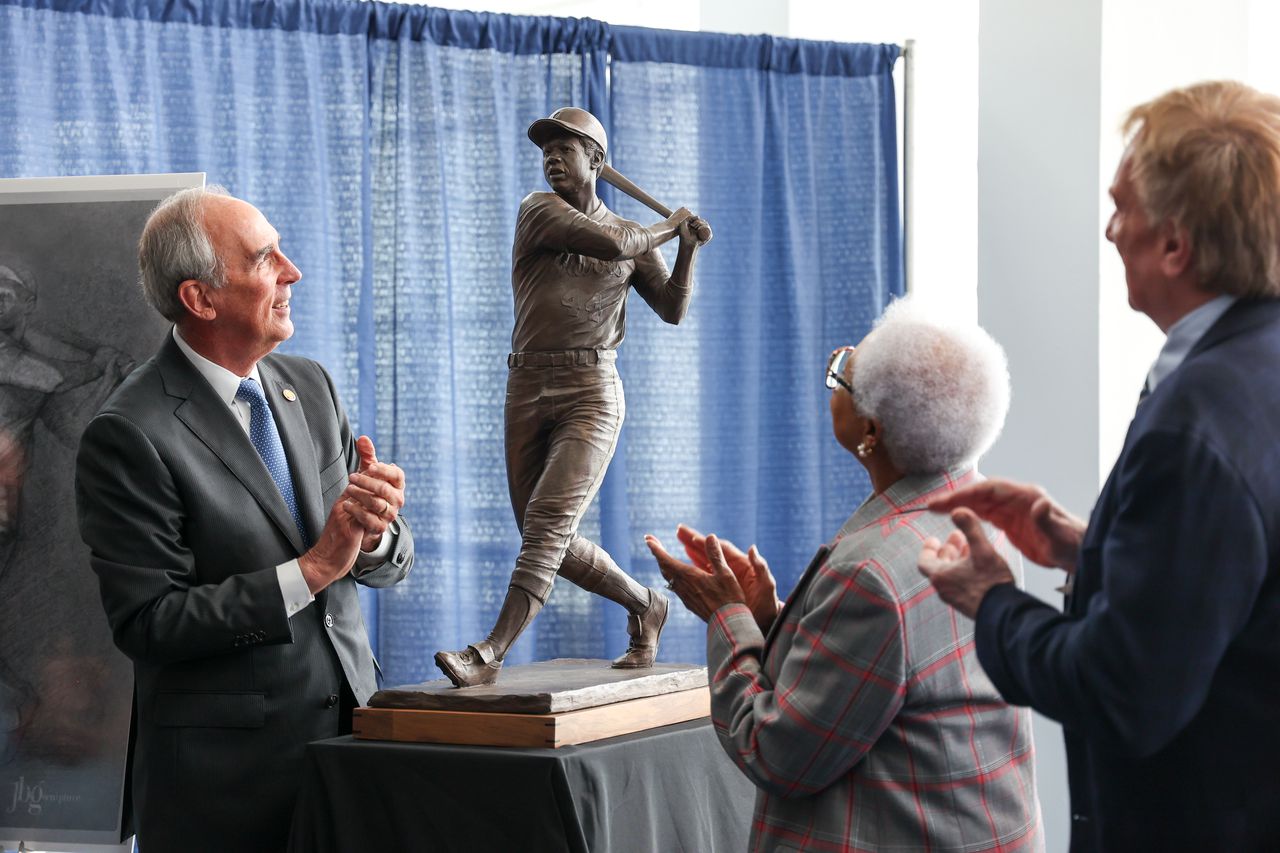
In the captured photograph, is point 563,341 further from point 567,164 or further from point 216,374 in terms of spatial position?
point 216,374

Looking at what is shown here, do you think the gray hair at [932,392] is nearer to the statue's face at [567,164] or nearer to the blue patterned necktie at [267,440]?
the statue's face at [567,164]

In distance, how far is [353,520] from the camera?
7.27ft

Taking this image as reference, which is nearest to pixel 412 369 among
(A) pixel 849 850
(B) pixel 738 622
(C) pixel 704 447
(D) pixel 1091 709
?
(C) pixel 704 447

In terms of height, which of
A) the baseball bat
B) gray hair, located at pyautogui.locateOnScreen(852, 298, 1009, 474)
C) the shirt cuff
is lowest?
the shirt cuff

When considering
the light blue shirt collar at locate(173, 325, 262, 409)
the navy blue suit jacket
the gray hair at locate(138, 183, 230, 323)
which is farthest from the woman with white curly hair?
the gray hair at locate(138, 183, 230, 323)

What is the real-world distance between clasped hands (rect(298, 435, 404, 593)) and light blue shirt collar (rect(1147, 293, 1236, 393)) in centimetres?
130

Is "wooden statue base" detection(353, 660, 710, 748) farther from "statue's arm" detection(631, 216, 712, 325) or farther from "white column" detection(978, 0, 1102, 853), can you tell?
"white column" detection(978, 0, 1102, 853)

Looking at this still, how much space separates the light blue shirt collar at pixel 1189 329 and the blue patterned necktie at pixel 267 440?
160 cm

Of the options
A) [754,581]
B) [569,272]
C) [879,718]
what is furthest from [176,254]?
[879,718]

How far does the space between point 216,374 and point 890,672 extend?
1.40m

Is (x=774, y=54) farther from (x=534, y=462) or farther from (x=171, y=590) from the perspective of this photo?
(x=171, y=590)

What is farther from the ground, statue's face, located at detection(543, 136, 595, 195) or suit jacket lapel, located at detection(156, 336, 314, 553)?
statue's face, located at detection(543, 136, 595, 195)

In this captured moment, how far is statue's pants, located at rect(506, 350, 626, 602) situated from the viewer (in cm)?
257

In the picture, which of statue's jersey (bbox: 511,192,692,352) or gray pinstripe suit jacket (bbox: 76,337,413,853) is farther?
statue's jersey (bbox: 511,192,692,352)
